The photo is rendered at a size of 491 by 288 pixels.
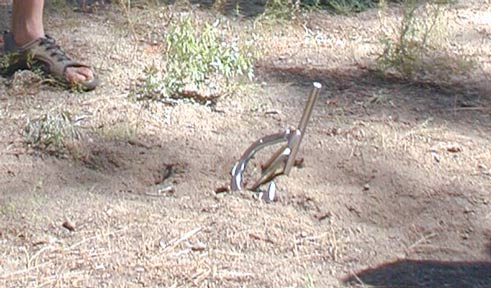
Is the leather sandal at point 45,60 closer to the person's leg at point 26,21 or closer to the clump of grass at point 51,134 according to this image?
the person's leg at point 26,21

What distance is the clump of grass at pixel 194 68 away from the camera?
4227 mm

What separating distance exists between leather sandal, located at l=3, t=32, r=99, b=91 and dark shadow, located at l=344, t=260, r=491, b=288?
1.79 meters

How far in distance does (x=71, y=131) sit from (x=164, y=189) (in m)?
0.53

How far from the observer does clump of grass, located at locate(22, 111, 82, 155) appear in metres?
3.70

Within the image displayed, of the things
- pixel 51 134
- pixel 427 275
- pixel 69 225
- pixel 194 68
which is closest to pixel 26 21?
pixel 194 68

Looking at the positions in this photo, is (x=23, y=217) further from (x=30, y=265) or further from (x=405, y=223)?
(x=405, y=223)

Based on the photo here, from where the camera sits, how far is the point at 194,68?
14.0 feet

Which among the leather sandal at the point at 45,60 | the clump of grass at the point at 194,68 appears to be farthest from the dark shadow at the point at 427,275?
the leather sandal at the point at 45,60

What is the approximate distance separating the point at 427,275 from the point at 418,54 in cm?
193

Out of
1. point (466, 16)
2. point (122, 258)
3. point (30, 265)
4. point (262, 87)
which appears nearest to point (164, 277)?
point (122, 258)

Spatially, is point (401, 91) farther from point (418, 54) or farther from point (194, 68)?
point (194, 68)

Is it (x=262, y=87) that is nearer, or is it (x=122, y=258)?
(x=122, y=258)

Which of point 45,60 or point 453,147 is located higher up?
point 453,147

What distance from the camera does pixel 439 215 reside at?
10.9 feet
